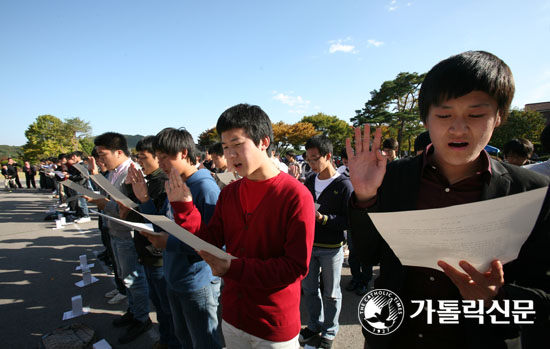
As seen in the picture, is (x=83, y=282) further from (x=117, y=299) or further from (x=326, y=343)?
(x=326, y=343)

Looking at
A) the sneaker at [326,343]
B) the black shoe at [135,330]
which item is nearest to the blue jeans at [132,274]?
the black shoe at [135,330]

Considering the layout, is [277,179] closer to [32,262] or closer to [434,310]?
[434,310]

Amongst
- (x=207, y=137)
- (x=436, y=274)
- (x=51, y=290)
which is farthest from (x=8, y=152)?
(x=436, y=274)

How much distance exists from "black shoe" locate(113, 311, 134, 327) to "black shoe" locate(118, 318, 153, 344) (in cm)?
20

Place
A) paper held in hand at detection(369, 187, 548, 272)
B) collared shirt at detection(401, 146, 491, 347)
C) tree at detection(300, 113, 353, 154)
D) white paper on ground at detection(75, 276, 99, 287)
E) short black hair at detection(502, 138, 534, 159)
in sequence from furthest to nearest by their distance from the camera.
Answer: tree at detection(300, 113, 353, 154) → white paper on ground at detection(75, 276, 99, 287) → short black hair at detection(502, 138, 534, 159) → collared shirt at detection(401, 146, 491, 347) → paper held in hand at detection(369, 187, 548, 272)

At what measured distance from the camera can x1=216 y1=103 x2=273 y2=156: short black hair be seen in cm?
148

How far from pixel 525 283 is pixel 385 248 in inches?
21.7

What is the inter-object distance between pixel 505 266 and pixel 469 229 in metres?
0.46

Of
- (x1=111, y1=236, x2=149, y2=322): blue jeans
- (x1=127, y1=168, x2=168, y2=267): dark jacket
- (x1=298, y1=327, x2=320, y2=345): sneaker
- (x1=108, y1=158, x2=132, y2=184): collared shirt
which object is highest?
(x1=108, y1=158, x2=132, y2=184): collared shirt

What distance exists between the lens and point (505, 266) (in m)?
1.04

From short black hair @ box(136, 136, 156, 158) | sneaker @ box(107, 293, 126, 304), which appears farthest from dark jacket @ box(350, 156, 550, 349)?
sneaker @ box(107, 293, 126, 304)

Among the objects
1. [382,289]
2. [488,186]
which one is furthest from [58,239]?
[488,186]

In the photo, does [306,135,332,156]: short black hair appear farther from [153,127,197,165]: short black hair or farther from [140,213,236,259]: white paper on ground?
[140,213,236,259]: white paper on ground

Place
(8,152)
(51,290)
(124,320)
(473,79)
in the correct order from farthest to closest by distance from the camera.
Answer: (8,152) < (51,290) < (124,320) < (473,79)
